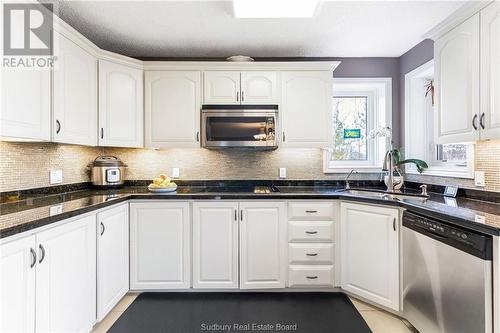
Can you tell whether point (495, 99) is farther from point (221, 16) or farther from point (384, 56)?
point (221, 16)

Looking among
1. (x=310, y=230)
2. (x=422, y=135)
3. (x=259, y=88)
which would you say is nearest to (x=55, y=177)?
(x=259, y=88)

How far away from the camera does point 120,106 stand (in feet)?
8.23

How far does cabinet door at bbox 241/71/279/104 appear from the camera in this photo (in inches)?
104

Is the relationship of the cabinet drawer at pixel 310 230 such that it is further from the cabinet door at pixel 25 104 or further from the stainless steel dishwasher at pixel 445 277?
the cabinet door at pixel 25 104

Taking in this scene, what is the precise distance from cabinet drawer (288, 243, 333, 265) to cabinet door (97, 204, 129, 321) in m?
1.42

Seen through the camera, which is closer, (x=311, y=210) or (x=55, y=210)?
(x=55, y=210)

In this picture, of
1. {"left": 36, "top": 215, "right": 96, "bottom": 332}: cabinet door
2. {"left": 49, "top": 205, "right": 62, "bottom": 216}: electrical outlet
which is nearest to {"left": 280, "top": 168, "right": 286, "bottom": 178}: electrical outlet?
{"left": 36, "top": 215, "right": 96, "bottom": 332}: cabinet door

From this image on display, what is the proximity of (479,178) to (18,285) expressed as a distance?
9.48ft

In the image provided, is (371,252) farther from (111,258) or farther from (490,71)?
(111,258)

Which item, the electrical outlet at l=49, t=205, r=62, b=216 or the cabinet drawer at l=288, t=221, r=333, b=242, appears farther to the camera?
the cabinet drawer at l=288, t=221, r=333, b=242

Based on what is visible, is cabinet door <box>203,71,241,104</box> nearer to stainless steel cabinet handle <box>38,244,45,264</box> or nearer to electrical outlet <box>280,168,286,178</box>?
electrical outlet <box>280,168,286,178</box>

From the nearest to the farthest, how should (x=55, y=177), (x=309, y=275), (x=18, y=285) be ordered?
(x=18, y=285), (x=55, y=177), (x=309, y=275)

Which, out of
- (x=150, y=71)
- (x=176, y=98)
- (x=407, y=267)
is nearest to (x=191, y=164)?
(x=176, y=98)

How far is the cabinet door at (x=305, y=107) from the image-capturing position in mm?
2656
